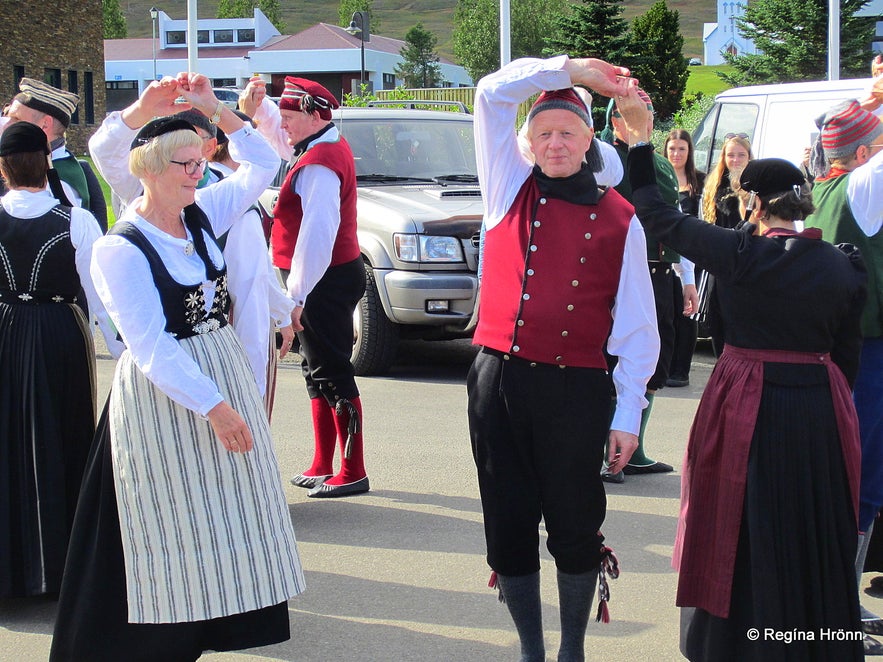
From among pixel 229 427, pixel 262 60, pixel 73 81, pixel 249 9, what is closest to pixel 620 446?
pixel 229 427

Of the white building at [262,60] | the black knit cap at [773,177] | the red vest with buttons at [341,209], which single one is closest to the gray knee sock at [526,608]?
the black knit cap at [773,177]

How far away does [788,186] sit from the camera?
11.5 feet

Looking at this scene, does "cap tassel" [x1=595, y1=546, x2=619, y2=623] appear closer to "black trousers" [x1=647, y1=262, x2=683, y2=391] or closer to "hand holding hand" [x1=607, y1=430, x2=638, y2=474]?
"hand holding hand" [x1=607, y1=430, x2=638, y2=474]

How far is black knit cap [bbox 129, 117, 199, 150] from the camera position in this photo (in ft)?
11.5

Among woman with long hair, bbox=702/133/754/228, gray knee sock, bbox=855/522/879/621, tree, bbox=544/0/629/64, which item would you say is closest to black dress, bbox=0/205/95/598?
gray knee sock, bbox=855/522/879/621

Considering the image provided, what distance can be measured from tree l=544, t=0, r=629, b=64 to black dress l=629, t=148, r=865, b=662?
33.4m

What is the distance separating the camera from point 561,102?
3.47 meters

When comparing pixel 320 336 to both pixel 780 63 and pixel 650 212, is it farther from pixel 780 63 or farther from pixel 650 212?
pixel 780 63

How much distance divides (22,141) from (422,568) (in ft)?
8.16

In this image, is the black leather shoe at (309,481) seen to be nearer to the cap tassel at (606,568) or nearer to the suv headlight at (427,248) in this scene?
the cap tassel at (606,568)

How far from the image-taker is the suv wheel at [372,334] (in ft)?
28.5

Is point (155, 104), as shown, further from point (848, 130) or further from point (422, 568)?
point (848, 130)

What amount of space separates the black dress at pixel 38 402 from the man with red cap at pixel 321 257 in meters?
1.21

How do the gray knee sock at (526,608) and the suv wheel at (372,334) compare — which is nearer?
the gray knee sock at (526,608)
